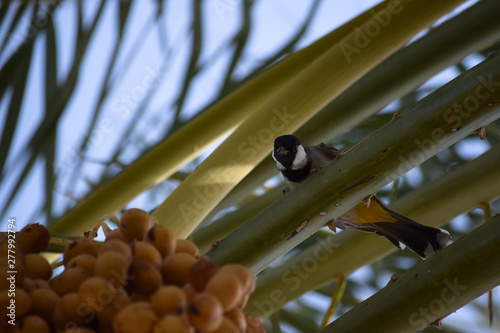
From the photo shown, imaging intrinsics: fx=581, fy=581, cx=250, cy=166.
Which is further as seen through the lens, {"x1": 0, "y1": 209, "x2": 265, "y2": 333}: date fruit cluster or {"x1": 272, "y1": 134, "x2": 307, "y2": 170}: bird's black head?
{"x1": 272, "y1": 134, "x2": 307, "y2": 170}: bird's black head

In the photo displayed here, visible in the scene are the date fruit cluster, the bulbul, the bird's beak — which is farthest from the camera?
the bird's beak

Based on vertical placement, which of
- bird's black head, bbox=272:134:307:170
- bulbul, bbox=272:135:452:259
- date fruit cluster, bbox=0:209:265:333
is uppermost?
bird's black head, bbox=272:134:307:170

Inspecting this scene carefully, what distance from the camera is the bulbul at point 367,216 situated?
4.64 ft

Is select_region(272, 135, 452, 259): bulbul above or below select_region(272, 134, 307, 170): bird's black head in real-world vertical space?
below

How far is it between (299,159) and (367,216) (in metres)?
0.37

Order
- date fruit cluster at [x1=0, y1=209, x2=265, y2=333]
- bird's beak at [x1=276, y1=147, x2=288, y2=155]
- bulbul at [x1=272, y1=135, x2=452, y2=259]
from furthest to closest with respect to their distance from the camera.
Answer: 1. bird's beak at [x1=276, y1=147, x2=288, y2=155]
2. bulbul at [x1=272, y1=135, x2=452, y2=259]
3. date fruit cluster at [x1=0, y1=209, x2=265, y2=333]

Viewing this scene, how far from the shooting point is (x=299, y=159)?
6.57 ft

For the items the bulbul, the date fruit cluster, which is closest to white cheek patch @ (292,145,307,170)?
the bulbul

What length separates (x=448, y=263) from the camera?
794 millimetres

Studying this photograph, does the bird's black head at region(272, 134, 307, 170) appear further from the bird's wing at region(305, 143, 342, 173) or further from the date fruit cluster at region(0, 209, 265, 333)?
the date fruit cluster at region(0, 209, 265, 333)

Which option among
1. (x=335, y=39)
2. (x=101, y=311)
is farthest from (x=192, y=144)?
(x=101, y=311)

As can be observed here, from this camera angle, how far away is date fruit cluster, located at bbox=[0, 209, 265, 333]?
514mm

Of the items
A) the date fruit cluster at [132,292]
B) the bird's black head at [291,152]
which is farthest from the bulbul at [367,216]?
the date fruit cluster at [132,292]

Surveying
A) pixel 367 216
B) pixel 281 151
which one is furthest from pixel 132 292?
pixel 281 151
